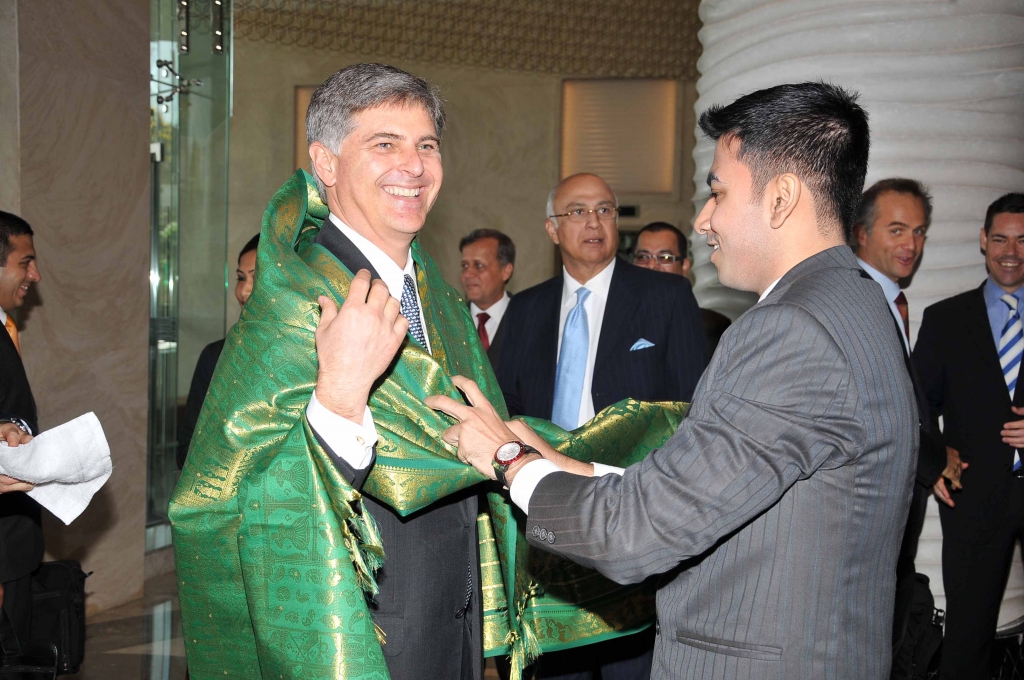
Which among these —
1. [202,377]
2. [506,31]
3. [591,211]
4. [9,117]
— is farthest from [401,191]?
[506,31]

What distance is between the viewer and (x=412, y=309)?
202cm

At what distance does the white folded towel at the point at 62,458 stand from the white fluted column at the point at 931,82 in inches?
111

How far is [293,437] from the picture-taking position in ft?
5.30

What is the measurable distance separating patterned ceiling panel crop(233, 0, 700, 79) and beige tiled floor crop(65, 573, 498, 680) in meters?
6.08

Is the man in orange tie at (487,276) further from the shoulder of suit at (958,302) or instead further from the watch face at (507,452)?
the watch face at (507,452)

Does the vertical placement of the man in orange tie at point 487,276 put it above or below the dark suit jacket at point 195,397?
above

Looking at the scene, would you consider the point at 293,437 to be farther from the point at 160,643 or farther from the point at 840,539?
the point at 160,643

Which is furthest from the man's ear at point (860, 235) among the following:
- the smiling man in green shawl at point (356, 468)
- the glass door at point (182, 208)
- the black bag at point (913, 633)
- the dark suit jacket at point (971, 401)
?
the glass door at point (182, 208)

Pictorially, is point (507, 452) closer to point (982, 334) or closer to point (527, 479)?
point (527, 479)

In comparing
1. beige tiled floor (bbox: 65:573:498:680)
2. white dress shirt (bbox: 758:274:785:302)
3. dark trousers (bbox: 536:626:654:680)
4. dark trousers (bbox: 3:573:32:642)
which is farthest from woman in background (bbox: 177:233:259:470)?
white dress shirt (bbox: 758:274:785:302)

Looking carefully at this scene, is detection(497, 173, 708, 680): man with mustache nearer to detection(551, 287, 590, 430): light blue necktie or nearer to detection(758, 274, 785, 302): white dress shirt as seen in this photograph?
detection(551, 287, 590, 430): light blue necktie

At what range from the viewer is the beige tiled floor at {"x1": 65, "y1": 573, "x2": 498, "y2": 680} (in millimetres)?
4242

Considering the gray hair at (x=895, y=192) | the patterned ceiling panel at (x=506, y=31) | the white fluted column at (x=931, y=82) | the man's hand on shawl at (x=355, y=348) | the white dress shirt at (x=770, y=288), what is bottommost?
the man's hand on shawl at (x=355, y=348)

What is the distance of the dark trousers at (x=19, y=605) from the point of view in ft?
11.3
